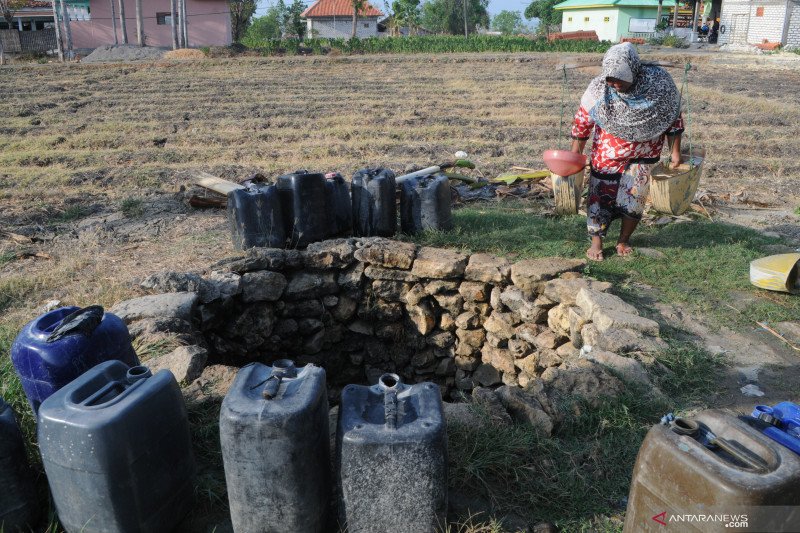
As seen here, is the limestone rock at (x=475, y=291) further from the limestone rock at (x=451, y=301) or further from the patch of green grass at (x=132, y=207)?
the patch of green grass at (x=132, y=207)

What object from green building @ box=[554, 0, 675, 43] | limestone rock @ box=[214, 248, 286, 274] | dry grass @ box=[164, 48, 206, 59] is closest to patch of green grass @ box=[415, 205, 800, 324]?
limestone rock @ box=[214, 248, 286, 274]

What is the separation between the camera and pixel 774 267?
13.1ft

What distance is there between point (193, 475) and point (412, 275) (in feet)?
8.58

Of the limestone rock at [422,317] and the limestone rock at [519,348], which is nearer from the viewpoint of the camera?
the limestone rock at [519,348]

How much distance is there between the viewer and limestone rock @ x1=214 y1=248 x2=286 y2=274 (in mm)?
4488

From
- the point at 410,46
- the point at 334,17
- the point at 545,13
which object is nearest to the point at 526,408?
the point at 410,46

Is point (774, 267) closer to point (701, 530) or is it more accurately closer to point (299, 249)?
point (701, 530)

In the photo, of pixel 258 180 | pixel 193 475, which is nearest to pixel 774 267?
pixel 193 475

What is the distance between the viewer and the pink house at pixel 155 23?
27.0 meters

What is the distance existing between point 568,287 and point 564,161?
3.26ft

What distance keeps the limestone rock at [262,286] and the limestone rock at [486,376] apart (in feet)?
5.30

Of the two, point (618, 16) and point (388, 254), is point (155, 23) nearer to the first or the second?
point (618, 16)

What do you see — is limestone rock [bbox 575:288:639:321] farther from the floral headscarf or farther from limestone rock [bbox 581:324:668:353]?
the floral headscarf

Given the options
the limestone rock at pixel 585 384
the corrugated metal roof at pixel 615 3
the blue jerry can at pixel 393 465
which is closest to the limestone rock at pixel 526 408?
the limestone rock at pixel 585 384
